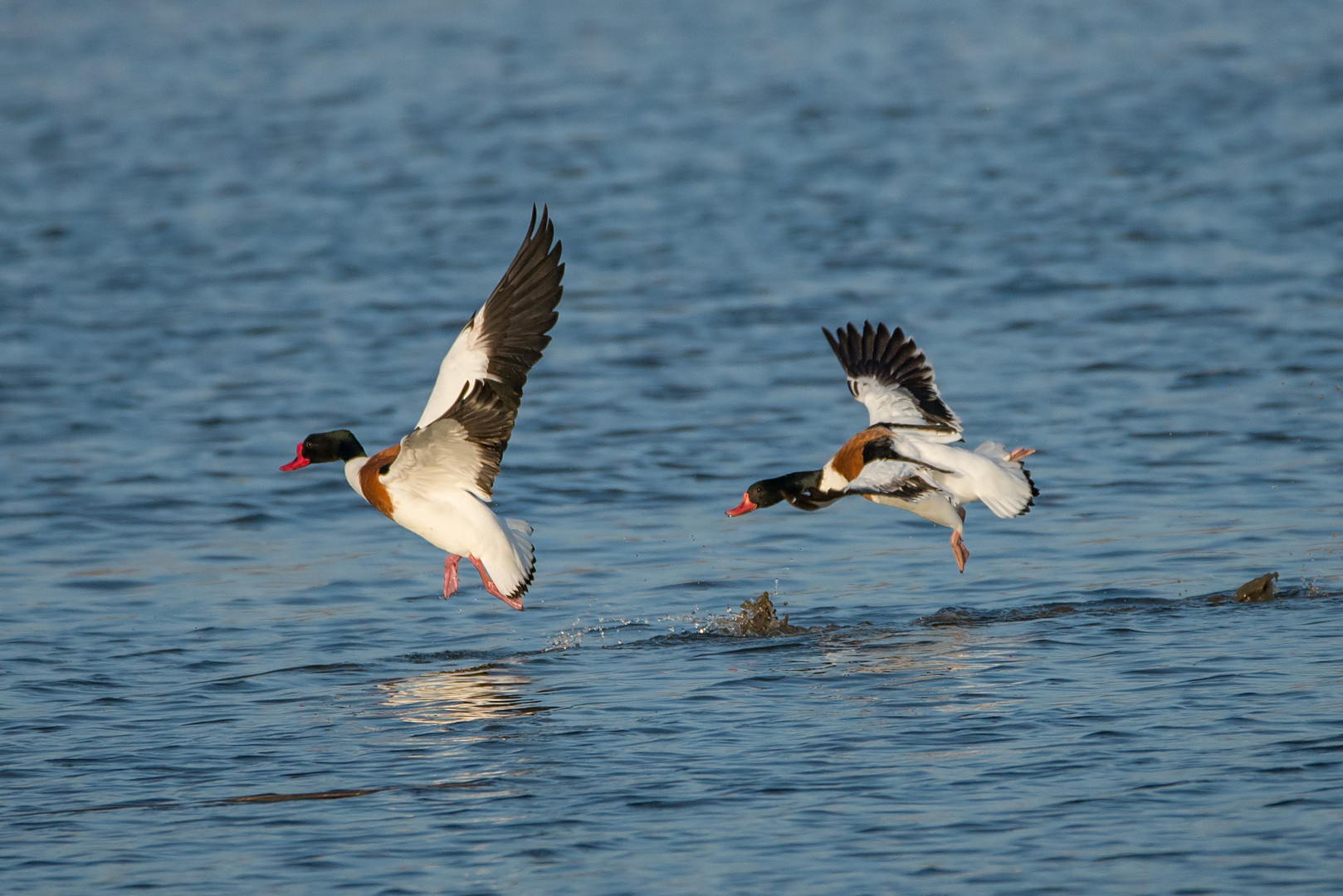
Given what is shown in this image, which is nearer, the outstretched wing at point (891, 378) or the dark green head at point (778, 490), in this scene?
the dark green head at point (778, 490)

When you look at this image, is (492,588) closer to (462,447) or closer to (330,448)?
(462,447)

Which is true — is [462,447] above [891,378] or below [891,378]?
below

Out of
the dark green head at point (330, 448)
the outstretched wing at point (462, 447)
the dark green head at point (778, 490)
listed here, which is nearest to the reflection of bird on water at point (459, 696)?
the outstretched wing at point (462, 447)

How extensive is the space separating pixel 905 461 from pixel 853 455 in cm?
36

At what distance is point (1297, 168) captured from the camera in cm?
2142

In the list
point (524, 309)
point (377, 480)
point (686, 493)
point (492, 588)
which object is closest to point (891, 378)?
point (686, 493)

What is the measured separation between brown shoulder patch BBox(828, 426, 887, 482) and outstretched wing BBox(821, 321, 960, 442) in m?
0.20

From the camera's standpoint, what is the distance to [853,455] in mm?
9789

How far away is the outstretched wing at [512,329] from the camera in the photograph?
8766mm

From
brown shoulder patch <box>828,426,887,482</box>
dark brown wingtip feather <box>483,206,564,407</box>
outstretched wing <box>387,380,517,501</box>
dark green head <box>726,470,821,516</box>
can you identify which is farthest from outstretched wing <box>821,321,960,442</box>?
outstretched wing <box>387,380,517,501</box>

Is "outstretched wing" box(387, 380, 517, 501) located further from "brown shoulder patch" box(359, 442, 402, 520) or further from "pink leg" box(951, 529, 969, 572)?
"pink leg" box(951, 529, 969, 572)

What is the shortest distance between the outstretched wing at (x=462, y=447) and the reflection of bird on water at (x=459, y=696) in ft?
3.11

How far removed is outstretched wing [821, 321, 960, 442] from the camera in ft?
33.3

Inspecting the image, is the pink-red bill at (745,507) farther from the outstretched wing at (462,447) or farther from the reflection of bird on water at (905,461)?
the outstretched wing at (462,447)
